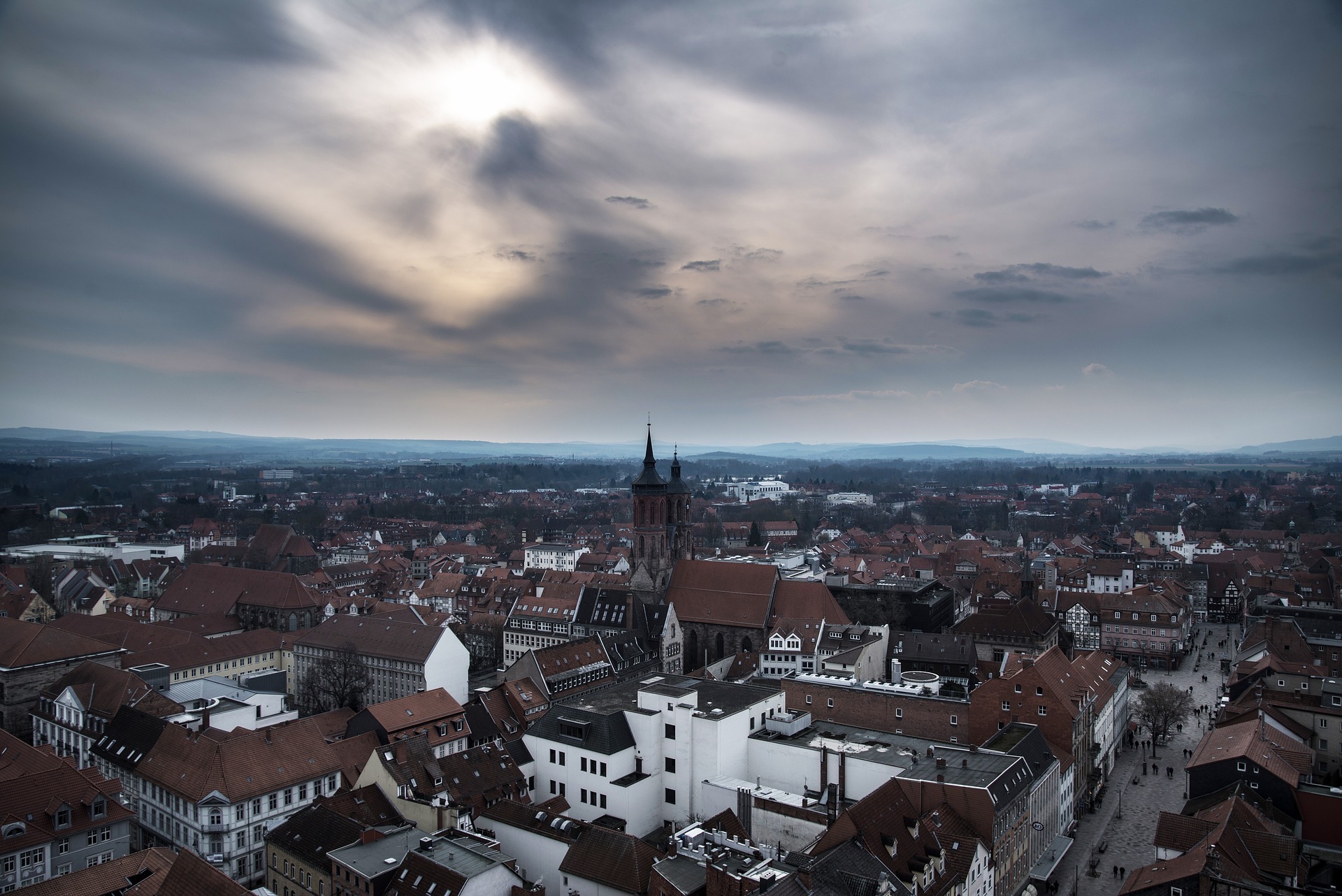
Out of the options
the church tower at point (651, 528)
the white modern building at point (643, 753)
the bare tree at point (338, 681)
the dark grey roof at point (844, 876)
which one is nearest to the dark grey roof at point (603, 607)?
the church tower at point (651, 528)

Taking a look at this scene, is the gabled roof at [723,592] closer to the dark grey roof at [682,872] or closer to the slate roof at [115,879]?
the dark grey roof at [682,872]

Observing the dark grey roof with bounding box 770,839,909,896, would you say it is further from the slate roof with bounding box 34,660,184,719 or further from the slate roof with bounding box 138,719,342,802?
the slate roof with bounding box 34,660,184,719

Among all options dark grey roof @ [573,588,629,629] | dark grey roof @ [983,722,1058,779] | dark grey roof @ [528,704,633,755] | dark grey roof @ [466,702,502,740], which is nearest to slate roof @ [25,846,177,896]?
dark grey roof @ [528,704,633,755]

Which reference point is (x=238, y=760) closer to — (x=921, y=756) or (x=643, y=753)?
(x=643, y=753)

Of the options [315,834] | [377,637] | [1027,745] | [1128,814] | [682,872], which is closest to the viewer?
[682,872]

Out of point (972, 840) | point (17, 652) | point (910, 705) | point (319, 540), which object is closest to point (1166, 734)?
point (910, 705)

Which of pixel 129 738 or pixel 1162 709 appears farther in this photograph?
pixel 1162 709

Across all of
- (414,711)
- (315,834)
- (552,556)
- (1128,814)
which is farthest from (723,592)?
(552,556)
